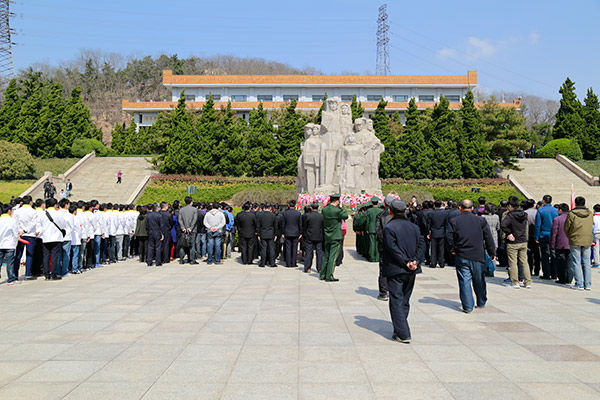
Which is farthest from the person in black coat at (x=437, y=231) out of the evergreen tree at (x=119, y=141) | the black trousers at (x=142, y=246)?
the evergreen tree at (x=119, y=141)

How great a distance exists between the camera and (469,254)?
6.61m

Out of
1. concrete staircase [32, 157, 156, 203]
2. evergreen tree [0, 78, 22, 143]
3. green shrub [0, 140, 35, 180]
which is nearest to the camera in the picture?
concrete staircase [32, 157, 156, 203]

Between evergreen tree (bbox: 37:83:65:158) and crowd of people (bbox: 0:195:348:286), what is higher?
evergreen tree (bbox: 37:83:65:158)

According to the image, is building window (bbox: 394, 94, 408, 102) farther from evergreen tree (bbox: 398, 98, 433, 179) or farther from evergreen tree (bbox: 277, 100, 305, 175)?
evergreen tree (bbox: 277, 100, 305, 175)

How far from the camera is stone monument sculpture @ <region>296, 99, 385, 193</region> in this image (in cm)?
1953

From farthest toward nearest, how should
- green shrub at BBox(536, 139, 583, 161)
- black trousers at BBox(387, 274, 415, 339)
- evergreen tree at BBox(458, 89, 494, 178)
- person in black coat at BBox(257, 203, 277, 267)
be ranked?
green shrub at BBox(536, 139, 583, 161) < evergreen tree at BBox(458, 89, 494, 178) < person in black coat at BBox(257, 203, 277, 267) < black trousers at BBox(387, 274, 415, 339)

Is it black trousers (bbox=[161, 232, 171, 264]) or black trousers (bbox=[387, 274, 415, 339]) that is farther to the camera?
black trousers (bbox=[161, 232, 171, 264])

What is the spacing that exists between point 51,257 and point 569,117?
44131 millimetres

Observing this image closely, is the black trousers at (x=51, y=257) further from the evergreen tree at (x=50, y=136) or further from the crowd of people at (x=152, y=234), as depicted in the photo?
the evergreen tree at (x=50, y=136)

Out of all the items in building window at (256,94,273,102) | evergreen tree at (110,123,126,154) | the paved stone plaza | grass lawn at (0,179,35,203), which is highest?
building window at (256,94,273,102)

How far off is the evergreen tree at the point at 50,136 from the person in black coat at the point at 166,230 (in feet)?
108

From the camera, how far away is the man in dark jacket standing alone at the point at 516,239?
837cm

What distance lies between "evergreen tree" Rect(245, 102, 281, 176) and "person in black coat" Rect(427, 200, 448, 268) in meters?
23.5

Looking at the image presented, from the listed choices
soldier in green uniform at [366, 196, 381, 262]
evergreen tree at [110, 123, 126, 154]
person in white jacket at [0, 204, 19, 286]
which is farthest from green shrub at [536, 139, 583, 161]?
person in white jacket at [0, 204, 19, 286]
